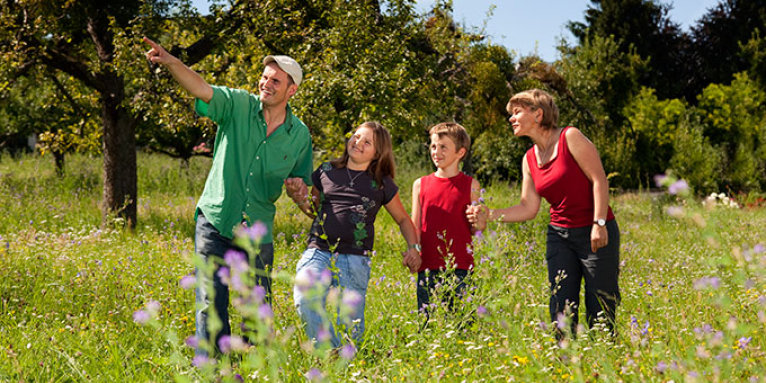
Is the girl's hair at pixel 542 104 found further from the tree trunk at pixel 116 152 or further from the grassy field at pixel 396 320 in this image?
the tree trunk at pixel 116 152

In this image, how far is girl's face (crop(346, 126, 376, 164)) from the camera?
3.34 metres

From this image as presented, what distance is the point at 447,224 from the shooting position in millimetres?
3672

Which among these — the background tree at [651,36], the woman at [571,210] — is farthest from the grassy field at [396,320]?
the background tree at [651,36]

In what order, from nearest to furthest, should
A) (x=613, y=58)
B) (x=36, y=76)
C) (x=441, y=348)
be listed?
(x=441, y=348) → (x=36, y=76) → (x=613, y=58)

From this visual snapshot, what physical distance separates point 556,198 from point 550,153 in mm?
271

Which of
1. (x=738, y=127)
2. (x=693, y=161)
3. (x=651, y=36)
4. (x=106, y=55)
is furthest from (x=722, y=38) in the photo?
(x=106, y=55)

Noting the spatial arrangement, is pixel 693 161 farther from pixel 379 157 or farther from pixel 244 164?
pixel 244 164

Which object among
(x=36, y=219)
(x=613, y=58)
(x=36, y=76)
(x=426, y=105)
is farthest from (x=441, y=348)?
(x=613, y=58)

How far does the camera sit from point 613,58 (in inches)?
906

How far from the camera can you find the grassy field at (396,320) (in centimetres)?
213

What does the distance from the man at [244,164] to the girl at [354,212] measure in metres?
0.19

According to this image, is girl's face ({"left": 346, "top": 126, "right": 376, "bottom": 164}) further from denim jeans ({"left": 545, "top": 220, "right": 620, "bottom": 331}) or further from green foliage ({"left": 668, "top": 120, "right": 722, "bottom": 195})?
green foliage ({"left": 668, "top": 120, "right": 722, "bottom": 195})

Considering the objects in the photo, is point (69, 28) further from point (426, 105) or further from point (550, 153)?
point (550, 153)

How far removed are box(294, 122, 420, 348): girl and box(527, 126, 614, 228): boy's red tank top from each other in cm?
87
